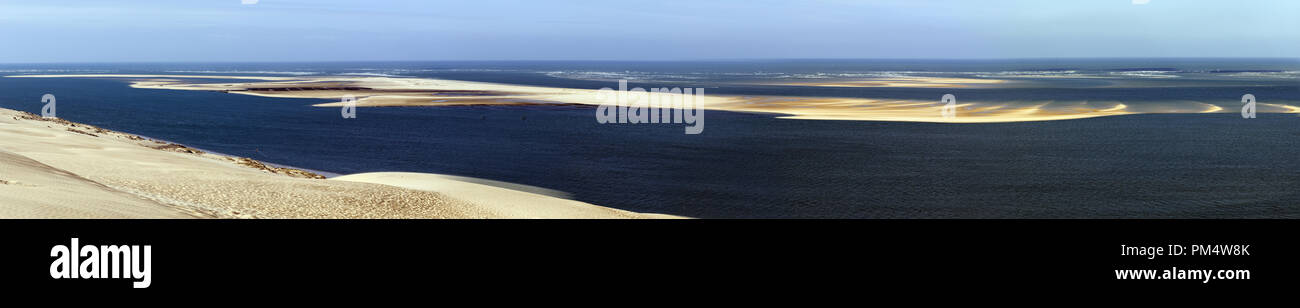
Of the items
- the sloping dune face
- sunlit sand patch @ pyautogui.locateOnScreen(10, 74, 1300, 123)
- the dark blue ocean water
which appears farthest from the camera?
sunlit sand patch @ pyautogui.locateOnScreen(10, 74, 1300, 123)

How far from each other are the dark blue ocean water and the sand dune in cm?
359

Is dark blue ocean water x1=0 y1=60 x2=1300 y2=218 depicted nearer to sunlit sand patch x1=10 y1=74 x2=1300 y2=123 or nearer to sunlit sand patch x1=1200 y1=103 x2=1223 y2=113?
sunlit sand patch x1=1200 y1=103 x2=1223 y2=113

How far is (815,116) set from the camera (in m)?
58.9

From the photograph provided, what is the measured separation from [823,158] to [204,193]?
23.7 metres

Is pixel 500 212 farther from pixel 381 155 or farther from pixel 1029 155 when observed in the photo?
pixel 1029 155

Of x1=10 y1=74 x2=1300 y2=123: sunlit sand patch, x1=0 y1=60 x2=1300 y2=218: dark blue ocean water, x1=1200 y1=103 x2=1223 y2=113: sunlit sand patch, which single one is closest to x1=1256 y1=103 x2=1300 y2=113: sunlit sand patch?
x1=10 y1=74 x2=1300 y2=123: sunlit sand patch

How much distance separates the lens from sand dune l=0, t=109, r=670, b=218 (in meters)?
17.1

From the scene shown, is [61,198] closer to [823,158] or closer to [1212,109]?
[823,158]

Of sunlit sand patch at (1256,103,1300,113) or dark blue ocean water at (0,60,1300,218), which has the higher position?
sunlit sand patch at (1256,103,1300,113)

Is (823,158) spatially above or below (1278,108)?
below

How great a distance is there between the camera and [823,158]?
3650 centimetres

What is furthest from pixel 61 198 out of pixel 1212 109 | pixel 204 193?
pixel 1212 109

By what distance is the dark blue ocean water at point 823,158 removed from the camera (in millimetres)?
26062
